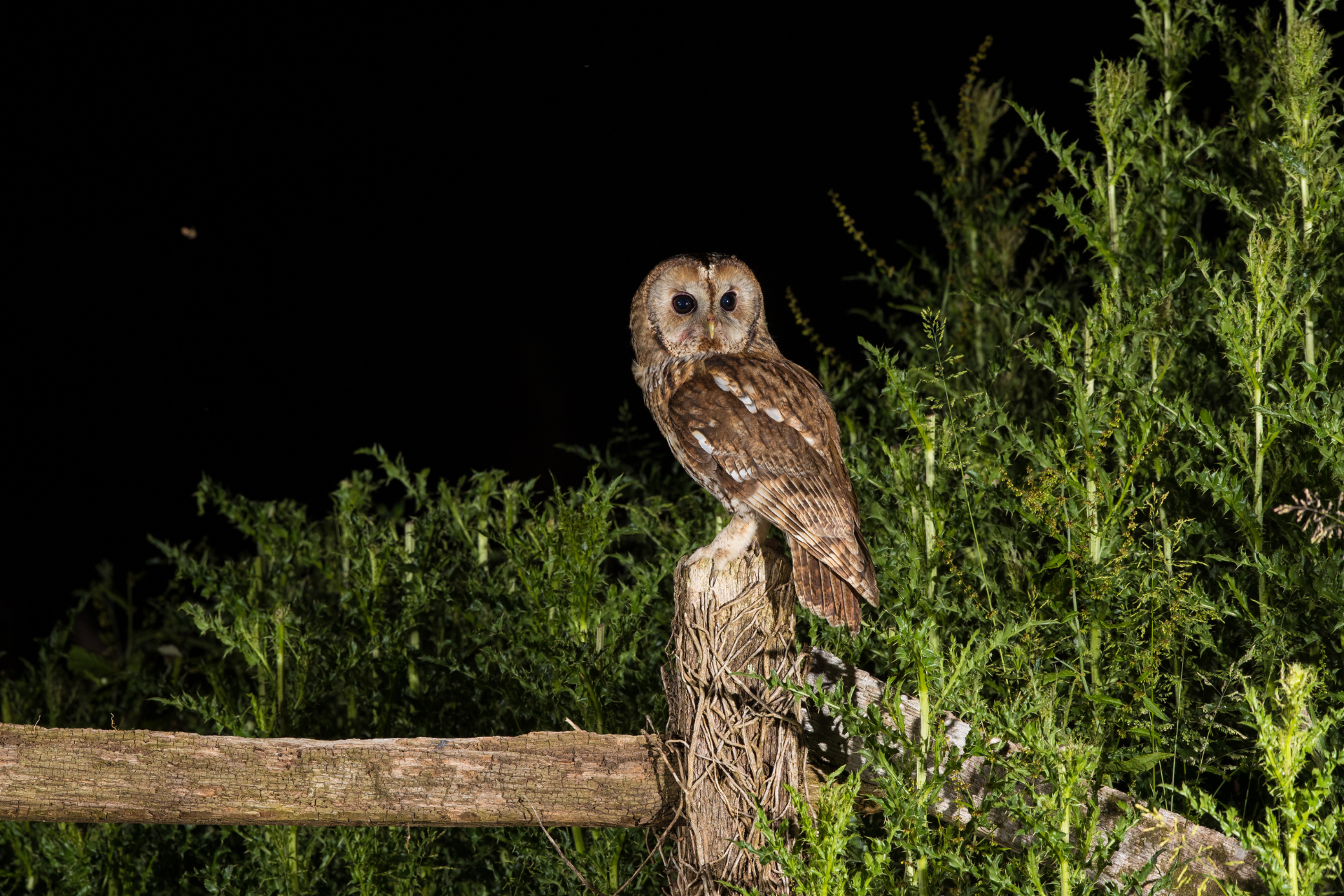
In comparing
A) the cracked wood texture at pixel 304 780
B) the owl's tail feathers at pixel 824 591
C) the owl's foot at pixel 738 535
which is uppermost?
the owl's foot at pixel 738 535

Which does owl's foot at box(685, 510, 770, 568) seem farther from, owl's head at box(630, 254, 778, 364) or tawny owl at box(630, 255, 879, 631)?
owl's head at box(630, 254, 778, 364)

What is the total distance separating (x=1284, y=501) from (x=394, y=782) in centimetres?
178

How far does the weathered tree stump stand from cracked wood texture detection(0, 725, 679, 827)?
0.09 meters

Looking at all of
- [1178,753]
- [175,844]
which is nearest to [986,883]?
[1178,753]

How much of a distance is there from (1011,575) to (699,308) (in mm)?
809

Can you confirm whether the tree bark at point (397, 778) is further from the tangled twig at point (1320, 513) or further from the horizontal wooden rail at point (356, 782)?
the tangled twig at point (1320, 513)

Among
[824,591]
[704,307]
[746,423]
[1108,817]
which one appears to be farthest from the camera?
[704,307]

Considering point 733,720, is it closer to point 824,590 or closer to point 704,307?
point 824,590

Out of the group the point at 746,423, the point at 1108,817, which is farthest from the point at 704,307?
the point at 1108,817

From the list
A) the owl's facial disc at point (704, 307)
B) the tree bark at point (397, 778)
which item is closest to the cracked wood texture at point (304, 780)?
the tree bark at point (397, 778)

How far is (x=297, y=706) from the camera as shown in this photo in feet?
8.64

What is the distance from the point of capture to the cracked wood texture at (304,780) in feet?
5.87

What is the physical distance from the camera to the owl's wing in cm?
202

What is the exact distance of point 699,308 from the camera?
89.4 inches
